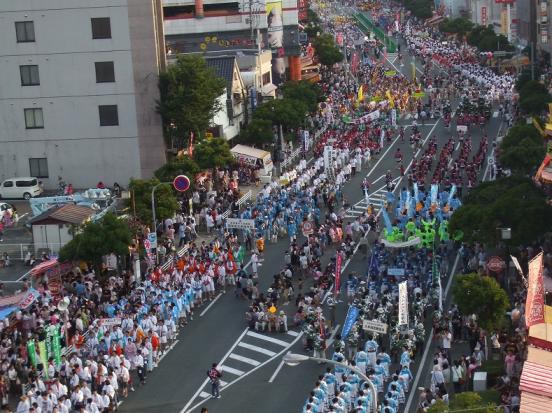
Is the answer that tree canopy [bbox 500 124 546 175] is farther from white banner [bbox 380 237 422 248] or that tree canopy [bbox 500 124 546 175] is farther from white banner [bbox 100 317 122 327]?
white banner [bbox 100 317 122 327]

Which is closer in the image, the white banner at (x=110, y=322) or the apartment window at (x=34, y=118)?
the white banner at (x=110, y=322)

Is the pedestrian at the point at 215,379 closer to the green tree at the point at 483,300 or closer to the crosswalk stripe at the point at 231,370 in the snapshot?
the crosswalk stripe at the point at 231,370

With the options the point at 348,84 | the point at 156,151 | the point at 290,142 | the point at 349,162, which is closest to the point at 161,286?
the point at 156,151

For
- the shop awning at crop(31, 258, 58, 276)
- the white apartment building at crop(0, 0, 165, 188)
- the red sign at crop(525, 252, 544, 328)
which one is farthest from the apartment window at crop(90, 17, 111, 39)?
the red sign at crop(525, 252, 544, 328)

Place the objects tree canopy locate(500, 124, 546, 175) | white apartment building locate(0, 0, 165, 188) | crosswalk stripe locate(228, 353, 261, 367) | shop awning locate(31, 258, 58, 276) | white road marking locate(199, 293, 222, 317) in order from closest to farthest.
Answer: crosswalk stripe locate(228, 353, 261, 367), white road marking locate(199, 293, 222, 317), shop awning locate(31, 258, 58, 276), tree canopy locate(500, 124, 546, 175), white apartment building locate(0, 0, 165, 188)

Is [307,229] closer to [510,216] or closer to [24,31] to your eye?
[510,216]

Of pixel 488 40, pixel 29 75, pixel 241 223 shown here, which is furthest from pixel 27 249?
pixel 488 40

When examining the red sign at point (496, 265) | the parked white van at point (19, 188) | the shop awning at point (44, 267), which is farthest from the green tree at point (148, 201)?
the red sign at point (496, 265)
